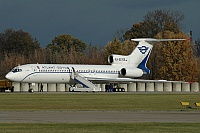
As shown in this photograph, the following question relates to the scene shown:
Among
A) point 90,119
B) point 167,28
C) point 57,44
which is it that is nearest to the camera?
point 90,119

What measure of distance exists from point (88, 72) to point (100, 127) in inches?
2576

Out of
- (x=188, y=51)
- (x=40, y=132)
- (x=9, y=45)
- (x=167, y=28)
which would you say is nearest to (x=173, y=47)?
(x=188, y=51)

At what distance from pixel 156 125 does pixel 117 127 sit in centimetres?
216

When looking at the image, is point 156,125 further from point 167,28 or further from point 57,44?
point 57,44

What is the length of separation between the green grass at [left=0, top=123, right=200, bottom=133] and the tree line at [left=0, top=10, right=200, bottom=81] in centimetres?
8938

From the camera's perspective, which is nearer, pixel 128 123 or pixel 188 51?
pixel 128 123

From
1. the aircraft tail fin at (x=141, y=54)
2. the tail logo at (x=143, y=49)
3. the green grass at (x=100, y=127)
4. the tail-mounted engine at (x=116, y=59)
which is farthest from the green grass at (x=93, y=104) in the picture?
the tail logo at (x=143, y=49)

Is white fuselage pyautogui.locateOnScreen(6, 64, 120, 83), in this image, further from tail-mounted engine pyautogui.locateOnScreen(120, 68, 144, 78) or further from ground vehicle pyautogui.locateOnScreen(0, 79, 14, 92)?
ground vehicle pyautogui.locateOnScreen(0, 79, 14, 92)

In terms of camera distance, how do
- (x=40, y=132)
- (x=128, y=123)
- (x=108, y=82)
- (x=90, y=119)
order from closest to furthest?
(x=40, y=132) < (x=128, y=123) < (x=90, y=119) < (x=108, y=82)

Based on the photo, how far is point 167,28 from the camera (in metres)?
148

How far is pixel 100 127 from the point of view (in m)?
30.0

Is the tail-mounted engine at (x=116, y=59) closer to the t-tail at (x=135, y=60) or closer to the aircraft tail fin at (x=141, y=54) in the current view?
the t-tail at (x=135, y=60)

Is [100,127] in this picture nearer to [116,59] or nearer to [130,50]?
[116,59]

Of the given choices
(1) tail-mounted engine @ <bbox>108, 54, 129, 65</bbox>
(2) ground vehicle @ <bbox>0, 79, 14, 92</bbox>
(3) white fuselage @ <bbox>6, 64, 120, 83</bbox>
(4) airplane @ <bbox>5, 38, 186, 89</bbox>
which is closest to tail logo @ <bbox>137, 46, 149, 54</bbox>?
(4) airplane @ <bbox>5, 38, 186, 89</bbox>
